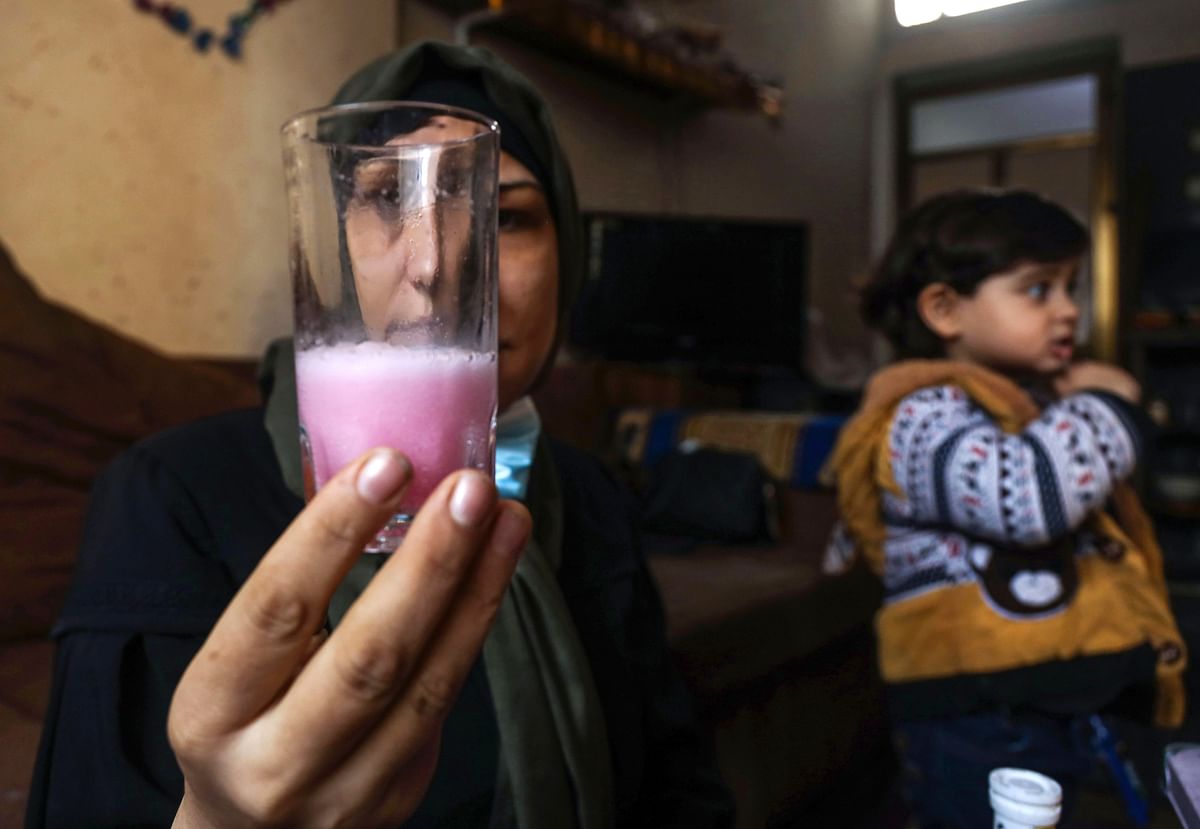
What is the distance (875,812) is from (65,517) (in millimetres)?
1221

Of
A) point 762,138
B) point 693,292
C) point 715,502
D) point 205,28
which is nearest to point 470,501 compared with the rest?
point 715,502

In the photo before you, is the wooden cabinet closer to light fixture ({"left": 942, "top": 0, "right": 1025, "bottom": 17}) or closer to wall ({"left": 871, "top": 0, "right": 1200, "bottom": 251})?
wall ({"left": 871, "top": 0, "right": 1200, "bottom": 251})

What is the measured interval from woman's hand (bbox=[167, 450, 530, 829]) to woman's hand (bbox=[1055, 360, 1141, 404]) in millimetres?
1100

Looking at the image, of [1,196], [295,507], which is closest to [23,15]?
[1,196]

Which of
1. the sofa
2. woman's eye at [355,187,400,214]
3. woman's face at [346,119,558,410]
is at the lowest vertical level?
the sofa

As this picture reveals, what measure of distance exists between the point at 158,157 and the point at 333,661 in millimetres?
2223

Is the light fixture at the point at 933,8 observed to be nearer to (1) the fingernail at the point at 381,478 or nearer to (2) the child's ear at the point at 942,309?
(2) the child's ear at the point at 942,309

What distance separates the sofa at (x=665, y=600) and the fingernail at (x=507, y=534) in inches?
16.2

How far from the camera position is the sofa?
3.67 feet

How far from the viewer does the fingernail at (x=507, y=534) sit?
0.36m

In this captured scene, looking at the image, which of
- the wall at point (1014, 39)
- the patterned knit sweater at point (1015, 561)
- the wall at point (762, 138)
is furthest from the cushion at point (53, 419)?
the wall at point (1014, 39)

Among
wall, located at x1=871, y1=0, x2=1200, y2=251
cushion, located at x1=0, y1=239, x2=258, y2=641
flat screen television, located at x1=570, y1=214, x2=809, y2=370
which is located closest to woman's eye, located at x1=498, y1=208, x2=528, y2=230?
cushion, located at x1=0, y1=239, x2=258, y2=641

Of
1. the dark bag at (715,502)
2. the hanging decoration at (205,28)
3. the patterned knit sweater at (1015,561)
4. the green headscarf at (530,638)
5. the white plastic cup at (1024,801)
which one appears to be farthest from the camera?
the dark bag at (715,502)

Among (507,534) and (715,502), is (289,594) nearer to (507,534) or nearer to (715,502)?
(507,534)
